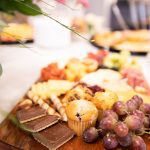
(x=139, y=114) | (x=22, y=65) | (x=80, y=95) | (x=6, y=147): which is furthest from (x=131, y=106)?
(x=22, y=65)

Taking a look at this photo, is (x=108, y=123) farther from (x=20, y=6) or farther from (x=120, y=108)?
(x=20, y=6)

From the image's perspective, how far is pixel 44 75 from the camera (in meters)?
1.13

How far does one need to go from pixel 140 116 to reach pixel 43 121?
24 cm

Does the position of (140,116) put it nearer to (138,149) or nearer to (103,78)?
(138,149)

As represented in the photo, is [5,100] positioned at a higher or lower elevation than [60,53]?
lower

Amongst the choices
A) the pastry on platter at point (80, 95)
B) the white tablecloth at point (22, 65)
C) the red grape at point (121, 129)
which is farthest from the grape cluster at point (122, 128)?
the white tablecloth at point (22, 65)

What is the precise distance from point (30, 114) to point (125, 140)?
270mm

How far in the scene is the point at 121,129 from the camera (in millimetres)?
650

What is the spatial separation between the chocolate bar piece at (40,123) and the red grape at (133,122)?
0.20 m

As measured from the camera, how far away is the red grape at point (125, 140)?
0.67 metres

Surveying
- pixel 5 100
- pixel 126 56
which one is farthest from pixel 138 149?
pixel 126 56

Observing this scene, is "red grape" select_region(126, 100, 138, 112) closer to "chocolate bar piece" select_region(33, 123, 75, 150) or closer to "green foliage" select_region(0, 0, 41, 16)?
"chocolate bar piece" select_region(33, 123, 75, 150)

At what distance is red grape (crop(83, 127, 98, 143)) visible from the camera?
0.73m

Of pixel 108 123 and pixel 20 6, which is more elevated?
pixel 20 6
